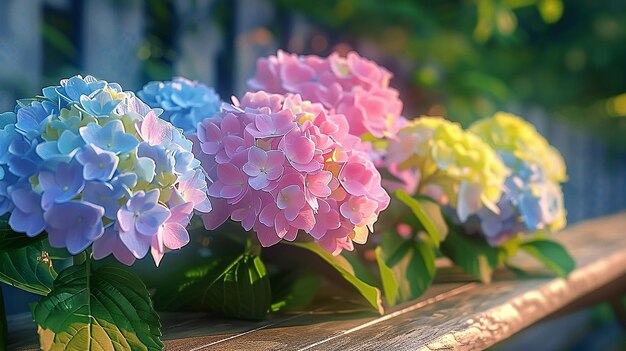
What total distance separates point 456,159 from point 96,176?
0.72 meters

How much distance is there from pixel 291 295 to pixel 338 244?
7.5 inches

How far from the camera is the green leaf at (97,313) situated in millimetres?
729

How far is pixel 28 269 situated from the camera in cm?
84

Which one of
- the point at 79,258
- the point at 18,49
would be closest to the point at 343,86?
the point at 79,258

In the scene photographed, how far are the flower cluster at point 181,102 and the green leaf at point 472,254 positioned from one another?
1.67ft

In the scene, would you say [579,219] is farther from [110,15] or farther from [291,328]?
[291,328]

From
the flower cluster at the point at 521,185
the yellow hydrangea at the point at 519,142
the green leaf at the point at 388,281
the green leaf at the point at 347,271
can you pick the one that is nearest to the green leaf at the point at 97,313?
the green leaf at the point at 347,271

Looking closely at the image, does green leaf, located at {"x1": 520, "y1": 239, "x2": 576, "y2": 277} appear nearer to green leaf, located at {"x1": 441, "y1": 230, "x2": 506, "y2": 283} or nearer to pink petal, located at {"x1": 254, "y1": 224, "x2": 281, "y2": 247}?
green leaf, located at {"x1": 441, "y1": 230, "x2": 506, "y2": 283}

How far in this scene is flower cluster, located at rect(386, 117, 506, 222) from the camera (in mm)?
1270

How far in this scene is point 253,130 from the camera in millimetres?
902

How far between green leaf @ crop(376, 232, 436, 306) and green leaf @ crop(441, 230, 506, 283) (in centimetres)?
9

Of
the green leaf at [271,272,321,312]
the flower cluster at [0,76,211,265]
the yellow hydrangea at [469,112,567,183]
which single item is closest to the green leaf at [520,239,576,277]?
the yellow hydrangea at [469,112,567,183]

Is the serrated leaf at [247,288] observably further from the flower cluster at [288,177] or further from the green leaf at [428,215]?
the green leaf at [428,215]

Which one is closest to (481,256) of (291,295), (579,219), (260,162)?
(291,295)
